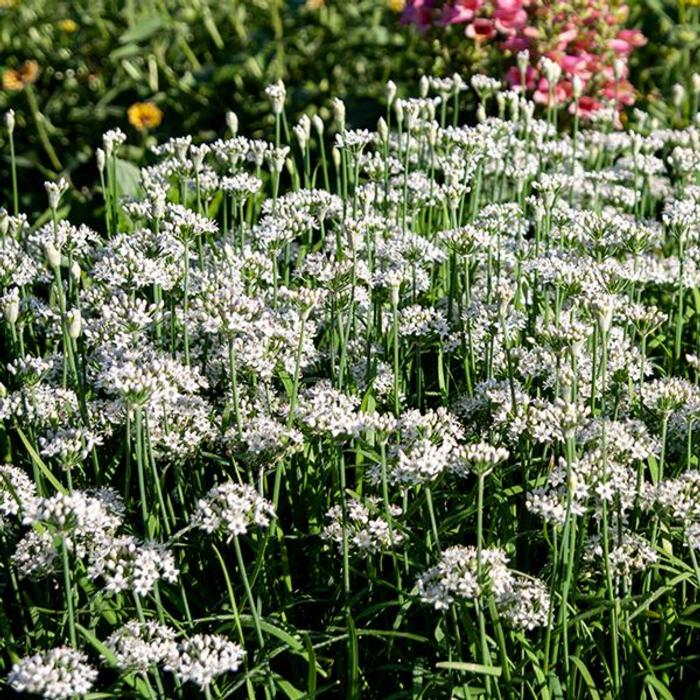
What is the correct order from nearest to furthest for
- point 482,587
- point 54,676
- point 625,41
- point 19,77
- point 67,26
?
1. point 54,676
2. point 482,587
3. point 625,41
4. point 19,77
5. point 67,26

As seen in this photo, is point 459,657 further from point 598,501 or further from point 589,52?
point 589,52

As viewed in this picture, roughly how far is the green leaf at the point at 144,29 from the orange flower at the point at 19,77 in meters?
0.66

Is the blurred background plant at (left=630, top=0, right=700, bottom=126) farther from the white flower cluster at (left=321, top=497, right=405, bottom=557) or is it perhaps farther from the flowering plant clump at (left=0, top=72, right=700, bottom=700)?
the white flower cluster at (left=321, top=497, right=405, bottom=557)

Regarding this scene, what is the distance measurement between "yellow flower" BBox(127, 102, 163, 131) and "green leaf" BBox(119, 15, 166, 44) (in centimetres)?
39

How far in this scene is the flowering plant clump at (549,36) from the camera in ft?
17.7

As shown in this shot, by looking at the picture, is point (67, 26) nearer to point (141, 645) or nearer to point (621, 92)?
point (621, 92)

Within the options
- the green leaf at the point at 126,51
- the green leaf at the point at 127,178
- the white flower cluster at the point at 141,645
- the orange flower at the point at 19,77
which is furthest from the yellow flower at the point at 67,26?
the white flower cluster at the point at 141,645

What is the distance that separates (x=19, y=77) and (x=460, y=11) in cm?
304

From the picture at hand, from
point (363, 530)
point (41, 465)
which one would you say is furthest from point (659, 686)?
point (41, 465)

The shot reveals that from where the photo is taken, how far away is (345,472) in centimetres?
307

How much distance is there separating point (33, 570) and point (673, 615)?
1.50 m

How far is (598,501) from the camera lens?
2.66 metres

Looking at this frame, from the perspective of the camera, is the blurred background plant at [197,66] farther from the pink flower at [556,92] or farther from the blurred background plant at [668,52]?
the pink flower at [556,92]

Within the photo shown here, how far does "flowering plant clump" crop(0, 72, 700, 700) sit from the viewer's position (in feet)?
8.07
